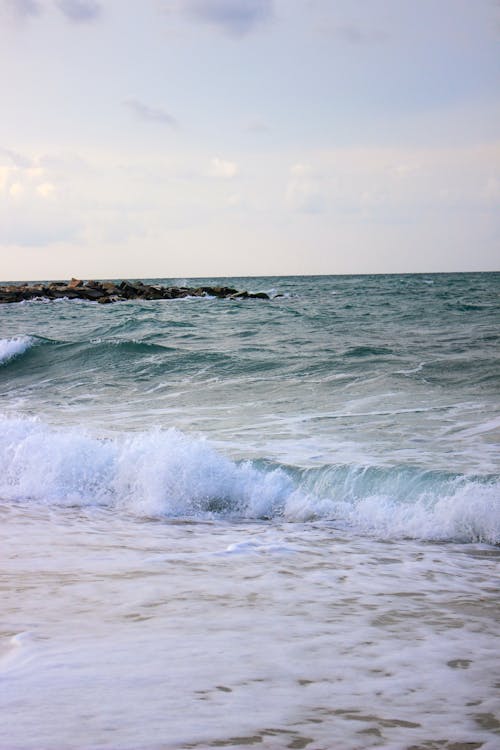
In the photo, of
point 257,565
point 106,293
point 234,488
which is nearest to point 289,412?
point 234,488

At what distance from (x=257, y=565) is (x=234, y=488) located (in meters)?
1.92

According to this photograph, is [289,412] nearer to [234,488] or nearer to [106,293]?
[234,488]

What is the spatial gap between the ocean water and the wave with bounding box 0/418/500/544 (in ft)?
0.07

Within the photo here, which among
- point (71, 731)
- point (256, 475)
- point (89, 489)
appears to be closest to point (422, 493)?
point (256, 475)

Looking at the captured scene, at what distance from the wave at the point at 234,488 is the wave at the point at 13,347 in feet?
32.2

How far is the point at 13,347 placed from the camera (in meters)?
17.1

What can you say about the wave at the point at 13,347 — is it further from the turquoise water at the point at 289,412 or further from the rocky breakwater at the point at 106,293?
the rocky breakwater at the point at 106,293

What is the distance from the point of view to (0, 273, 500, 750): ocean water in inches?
93.7

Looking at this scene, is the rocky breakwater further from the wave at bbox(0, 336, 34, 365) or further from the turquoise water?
the wave at bbox(0, 336, 34, 365)

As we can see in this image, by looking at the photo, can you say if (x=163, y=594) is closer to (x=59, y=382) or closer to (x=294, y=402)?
(x=294, y=402)

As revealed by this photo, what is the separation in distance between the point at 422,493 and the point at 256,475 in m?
1.55

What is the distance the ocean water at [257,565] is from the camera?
2.38 m

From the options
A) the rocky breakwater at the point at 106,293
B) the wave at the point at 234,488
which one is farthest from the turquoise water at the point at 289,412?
the rocky breakwater at the point at 106,293

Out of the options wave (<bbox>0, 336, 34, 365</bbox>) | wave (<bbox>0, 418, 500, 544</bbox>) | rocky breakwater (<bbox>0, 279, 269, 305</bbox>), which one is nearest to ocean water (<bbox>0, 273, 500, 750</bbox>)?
wave (<bbox>0, 418, 500, 544</bbox>)
